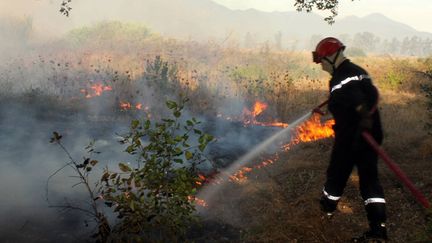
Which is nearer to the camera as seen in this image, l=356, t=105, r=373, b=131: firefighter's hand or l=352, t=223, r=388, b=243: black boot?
l=356, t=105, r=373, b=131: firefighter's hand

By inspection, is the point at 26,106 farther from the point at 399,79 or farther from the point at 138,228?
the point at 399,79

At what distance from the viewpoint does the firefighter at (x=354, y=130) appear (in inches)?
162

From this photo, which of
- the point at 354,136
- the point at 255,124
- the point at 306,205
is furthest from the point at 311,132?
the point at 354,136

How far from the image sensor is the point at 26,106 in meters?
11.8

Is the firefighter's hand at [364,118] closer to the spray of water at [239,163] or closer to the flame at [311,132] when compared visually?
the spray of water at [239,163]

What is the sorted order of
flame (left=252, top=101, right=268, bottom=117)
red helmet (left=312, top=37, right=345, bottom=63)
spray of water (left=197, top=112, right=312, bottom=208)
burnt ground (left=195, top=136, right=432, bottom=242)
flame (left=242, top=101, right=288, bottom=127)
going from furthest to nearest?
flame (left=252, top=101, right=268, bottom=117) → flame (left=242, top=101, right=288, bottom=127) → spray of water (left=197, top=112, right=312, bottom=208) → burnt ground (left=195, top=136, right=432, bottom=242) → red helmet (left=312, top=37, right=345, bottom=63)

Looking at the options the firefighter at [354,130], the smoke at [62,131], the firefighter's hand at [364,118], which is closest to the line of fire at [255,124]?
the smoke at [62,131]

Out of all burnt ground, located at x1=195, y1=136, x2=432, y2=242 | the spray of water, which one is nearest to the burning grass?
burnt ground, located at x1=195, y1=136, x2=432, y2=242

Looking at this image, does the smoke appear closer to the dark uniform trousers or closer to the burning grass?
the burning grass

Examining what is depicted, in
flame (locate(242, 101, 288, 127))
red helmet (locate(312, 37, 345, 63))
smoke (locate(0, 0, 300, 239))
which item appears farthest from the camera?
flame (locate(242, 101, 288, 127))

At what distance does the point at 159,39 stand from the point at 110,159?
21.5m

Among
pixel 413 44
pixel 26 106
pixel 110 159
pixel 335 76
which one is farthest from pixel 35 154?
pixel 413 44

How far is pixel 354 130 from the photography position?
4188 millimetres

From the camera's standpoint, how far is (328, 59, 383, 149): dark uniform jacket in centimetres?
412
